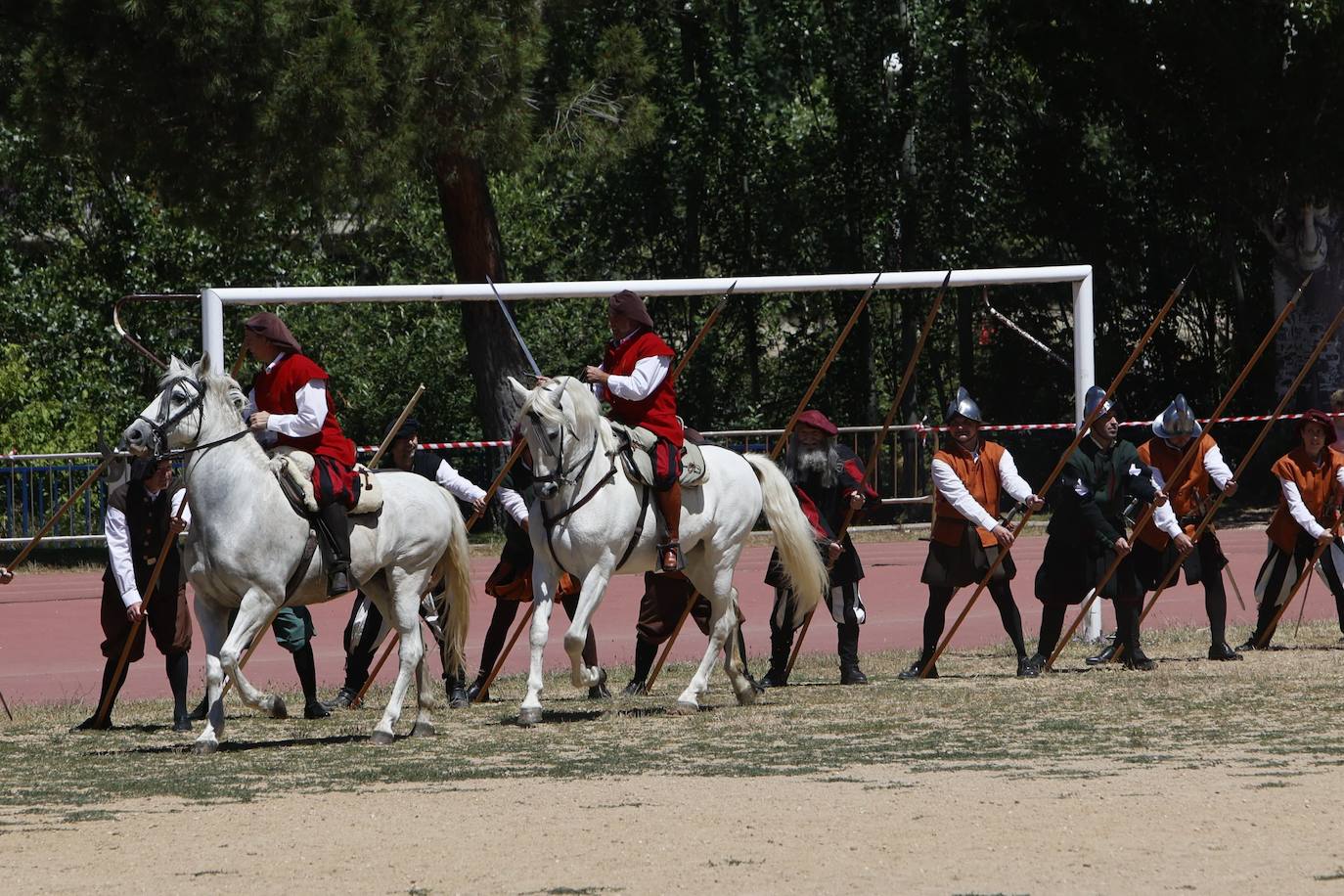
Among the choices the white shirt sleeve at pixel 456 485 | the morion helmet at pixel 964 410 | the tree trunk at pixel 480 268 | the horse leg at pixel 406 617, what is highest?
the tree trunk at pixel 480 268

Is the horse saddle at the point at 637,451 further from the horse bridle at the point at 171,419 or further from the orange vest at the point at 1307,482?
the orange vest at the point at 1307,482

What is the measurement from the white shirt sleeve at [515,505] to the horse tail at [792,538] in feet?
4.55

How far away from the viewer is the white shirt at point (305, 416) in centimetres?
992

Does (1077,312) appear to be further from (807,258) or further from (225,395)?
(807,258)

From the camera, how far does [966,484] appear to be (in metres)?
12.8

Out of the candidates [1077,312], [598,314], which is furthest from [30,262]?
[1077,312]

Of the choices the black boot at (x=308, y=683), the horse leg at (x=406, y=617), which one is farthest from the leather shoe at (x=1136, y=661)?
the black boot at (x=308, y=683)

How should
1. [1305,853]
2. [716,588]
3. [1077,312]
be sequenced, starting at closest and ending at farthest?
[1305,853] → [716,588] → [1077,312]

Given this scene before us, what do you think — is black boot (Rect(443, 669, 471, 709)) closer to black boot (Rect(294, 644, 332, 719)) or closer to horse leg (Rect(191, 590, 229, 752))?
black boot (Rect(294, 644, 332, 719))

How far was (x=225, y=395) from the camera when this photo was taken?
9.86m

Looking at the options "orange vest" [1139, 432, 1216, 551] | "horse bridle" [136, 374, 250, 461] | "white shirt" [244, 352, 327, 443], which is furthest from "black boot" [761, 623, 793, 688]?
"horse bridle" [136, 374, 250, 461]

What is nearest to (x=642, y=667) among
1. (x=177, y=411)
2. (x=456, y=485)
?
(x=456, y=485)

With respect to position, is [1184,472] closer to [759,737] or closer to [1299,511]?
[1299,511]

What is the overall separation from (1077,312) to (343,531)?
22.7ft
